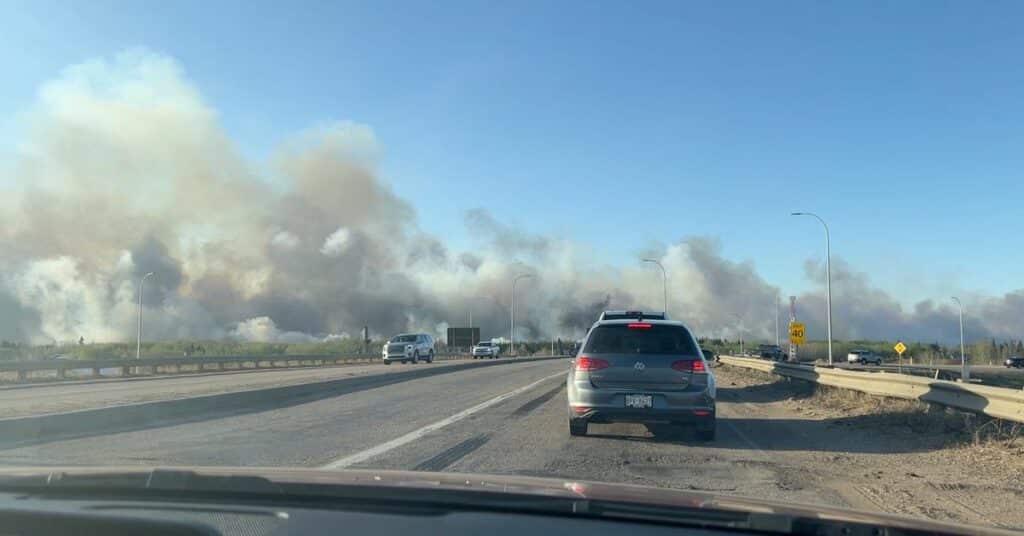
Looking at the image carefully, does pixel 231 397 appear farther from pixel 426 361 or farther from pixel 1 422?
pixel 426 361

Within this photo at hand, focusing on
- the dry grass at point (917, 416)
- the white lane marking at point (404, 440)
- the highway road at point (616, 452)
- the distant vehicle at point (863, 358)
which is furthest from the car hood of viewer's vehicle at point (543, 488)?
the distant vehicle at point (863, 358)

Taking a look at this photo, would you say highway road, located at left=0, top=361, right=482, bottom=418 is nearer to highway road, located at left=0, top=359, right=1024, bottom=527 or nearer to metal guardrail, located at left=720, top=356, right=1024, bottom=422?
highway road, located at left=0, top=359, right=1024, bottom=527

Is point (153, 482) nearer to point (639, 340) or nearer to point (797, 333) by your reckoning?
point (639, 340)

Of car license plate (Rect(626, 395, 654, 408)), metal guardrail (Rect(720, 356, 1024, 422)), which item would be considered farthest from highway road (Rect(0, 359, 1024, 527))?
metal guardrail (Rect(720, 356, 1024, 422))

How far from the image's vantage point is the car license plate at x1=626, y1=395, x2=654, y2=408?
10648 mm

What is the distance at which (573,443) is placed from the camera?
10914 mm

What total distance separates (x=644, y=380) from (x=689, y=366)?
632mm

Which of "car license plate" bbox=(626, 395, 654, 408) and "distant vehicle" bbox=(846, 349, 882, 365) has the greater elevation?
"car license plate" bbox=(626, 395, 654, 408)

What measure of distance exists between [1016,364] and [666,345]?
69.6 metres

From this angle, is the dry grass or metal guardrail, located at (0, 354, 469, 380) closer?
the dry grass

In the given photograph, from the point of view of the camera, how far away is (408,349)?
4991cm

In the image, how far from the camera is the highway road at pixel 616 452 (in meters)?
7.74

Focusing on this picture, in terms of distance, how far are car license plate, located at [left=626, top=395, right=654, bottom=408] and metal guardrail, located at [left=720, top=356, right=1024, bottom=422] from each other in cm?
432

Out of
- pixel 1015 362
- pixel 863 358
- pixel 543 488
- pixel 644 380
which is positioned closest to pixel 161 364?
pixel 644 380
